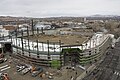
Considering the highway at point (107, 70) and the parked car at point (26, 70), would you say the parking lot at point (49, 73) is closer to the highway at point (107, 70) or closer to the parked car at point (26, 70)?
the parked car at point (26, 70)

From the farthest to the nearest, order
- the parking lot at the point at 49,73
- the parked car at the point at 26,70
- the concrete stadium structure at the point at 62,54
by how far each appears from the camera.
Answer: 1. the concrete stadium structure at the point at 62,54
2. the parked car at the point at 26,70
3. the parking lot at the point at 49,73

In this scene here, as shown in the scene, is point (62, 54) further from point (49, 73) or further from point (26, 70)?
point (26, 70)

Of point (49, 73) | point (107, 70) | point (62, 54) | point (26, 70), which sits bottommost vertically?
point (107, 70)

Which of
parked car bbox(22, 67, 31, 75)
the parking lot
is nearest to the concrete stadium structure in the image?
the parking lot

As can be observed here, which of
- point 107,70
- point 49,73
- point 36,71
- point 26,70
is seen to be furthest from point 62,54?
point 107,70

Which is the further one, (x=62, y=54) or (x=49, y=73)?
(x=62, y=54)

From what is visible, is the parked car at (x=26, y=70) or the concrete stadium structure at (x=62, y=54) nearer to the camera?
the parked car at (x=26, y=70)

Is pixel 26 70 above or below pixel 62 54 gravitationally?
below

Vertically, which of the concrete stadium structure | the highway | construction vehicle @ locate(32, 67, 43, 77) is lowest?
the highway

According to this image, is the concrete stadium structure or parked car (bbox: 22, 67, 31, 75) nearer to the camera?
parked car (bbox: 22, 67, 31, 75)

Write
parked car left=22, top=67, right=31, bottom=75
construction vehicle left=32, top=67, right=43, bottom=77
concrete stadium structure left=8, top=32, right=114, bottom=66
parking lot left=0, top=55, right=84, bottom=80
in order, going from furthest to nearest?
concrete stadium structure left=8, top=32, right=114, bottom=66
parked car left=22, top=67, right=31, bottom=75
construction vehicle left=32, top=67, right=43, bottom=77
parking lot left=0, top=55, right=84, bottom=80

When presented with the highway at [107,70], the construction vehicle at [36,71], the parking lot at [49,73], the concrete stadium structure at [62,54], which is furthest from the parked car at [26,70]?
the highway at [107,70]

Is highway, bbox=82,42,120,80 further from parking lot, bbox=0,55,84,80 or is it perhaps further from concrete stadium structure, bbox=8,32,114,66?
concrete stadium structure, bbox=8,32,114,66
